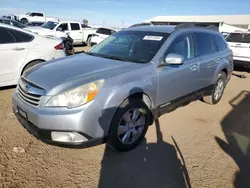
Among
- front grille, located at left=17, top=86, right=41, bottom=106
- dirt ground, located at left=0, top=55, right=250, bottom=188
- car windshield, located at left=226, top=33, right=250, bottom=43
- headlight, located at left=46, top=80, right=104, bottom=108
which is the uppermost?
car windshield, located at left=226, top=33, right=250, bottom=43

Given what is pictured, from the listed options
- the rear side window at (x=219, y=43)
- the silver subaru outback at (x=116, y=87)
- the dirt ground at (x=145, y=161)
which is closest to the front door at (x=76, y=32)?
the silver subaru outback at (x=116, y=87)

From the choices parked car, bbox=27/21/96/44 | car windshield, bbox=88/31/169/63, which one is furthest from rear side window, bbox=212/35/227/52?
parked car, bbox=27/21/96/44

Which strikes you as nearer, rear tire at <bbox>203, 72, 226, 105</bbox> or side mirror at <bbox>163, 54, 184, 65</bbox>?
side mirror at <bbox>163, 54, 184, 65</bbox>

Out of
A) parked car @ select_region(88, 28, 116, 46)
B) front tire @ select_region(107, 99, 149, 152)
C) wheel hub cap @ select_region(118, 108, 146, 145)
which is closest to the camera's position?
front tire @ select_region(107, 99, 149, 152)

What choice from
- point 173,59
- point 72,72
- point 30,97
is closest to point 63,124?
point 30,97

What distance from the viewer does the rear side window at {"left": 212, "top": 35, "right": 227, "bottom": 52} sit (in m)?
5.17

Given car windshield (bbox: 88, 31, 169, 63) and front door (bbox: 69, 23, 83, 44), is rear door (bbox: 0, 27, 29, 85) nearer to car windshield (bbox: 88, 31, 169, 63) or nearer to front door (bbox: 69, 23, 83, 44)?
car windshield (bbox: 88, 31, 169, 63)

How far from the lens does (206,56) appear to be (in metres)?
4.62

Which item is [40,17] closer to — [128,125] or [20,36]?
[20,36]

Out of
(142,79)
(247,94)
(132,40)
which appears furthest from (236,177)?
(247,94)

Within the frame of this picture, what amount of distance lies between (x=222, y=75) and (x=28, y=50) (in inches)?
185

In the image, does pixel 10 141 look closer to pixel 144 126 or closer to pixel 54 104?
pixel 54 104

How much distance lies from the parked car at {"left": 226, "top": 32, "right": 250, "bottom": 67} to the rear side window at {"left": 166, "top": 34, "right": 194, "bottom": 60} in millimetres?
6239

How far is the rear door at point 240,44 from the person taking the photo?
30.4 feet
